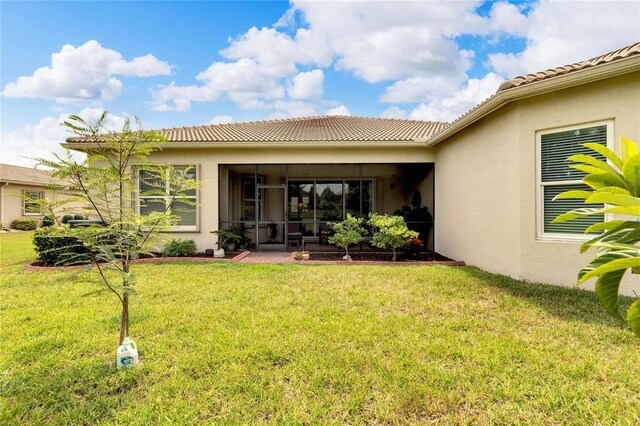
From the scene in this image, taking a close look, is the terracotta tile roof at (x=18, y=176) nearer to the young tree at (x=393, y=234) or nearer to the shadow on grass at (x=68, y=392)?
the young tree at (x=393, y=234)

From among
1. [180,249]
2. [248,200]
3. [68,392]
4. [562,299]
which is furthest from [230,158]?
[562,299]

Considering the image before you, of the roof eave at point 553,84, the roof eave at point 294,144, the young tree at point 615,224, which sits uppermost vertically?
the roof eave at point 553,84

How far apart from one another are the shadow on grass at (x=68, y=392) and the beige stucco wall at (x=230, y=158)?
7.60m

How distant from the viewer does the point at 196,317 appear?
475cm

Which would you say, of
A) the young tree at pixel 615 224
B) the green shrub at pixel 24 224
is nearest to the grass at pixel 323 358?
the young tree at pixel 615 224

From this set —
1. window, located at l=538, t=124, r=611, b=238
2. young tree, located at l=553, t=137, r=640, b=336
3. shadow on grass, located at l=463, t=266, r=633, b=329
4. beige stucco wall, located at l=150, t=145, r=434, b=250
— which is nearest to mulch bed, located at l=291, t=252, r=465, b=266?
shadow on grass, located at l=463, t=266, r=633, b=329

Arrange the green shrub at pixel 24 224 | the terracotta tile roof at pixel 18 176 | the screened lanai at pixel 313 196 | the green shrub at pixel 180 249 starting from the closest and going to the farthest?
1. the green shrub at pixel 180 249
2. the screened lanai at pixel 313 196
3. the green shrub at pixel 24 224
4. the terracotta tile roof at pixel 18 176

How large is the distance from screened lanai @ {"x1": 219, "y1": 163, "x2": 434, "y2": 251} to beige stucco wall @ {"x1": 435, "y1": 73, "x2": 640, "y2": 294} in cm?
404

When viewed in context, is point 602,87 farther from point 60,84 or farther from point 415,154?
point 60,84

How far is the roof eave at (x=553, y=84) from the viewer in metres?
5.04

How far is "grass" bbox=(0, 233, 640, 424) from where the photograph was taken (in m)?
2.67

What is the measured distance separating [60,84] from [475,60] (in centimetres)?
1681

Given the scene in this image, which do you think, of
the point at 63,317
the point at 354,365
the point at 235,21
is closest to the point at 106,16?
the point at 235,21

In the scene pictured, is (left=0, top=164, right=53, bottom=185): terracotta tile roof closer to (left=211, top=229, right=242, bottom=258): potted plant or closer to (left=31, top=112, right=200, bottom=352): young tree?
(left=211, top=229, right=242, bottom=258): potted plant
